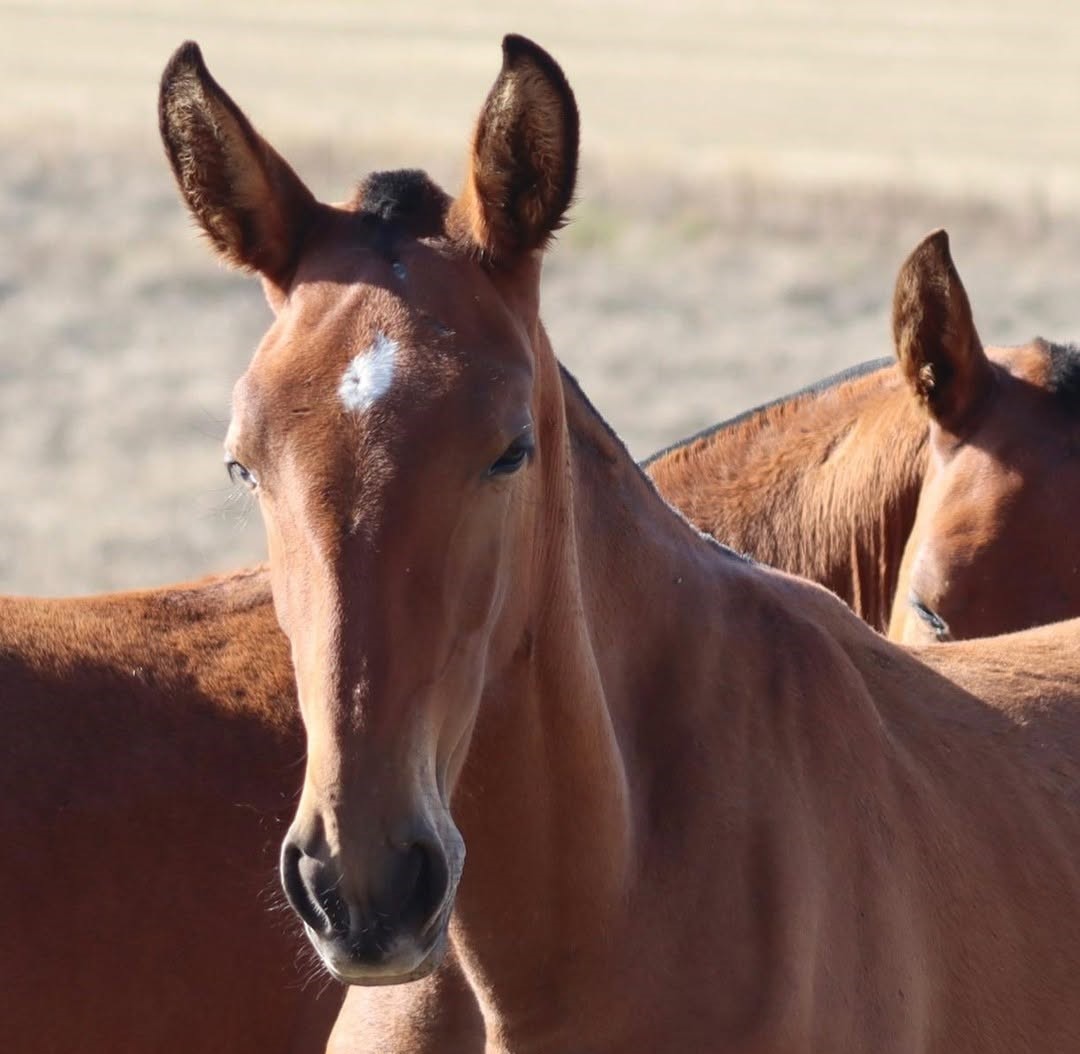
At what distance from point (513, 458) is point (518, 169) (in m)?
0.50

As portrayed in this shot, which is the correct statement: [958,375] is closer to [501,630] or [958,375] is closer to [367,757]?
[501,630]

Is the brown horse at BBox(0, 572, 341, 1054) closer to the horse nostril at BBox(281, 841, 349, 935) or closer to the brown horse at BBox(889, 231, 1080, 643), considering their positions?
the horse nostril at BBox(281, 841, 349, 935)

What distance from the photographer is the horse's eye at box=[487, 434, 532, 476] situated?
2.75 m

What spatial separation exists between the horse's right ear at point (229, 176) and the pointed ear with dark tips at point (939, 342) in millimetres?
2169

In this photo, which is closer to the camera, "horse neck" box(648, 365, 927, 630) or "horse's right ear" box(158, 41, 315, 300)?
"horse's right ear" box(158, 41, 315, 300)

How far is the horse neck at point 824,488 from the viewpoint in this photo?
5.04 meters

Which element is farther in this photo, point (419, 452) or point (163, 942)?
point (163, 942)

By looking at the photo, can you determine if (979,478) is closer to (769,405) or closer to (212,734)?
(769,405)

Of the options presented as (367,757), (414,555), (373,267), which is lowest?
(367,757)

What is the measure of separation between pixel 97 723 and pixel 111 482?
9427 mm

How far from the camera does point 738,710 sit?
3232mm

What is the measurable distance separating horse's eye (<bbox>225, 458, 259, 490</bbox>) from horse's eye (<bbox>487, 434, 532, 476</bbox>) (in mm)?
365

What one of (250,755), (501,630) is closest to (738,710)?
(501,630)

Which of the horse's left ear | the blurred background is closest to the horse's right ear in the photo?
the horse's left ear
